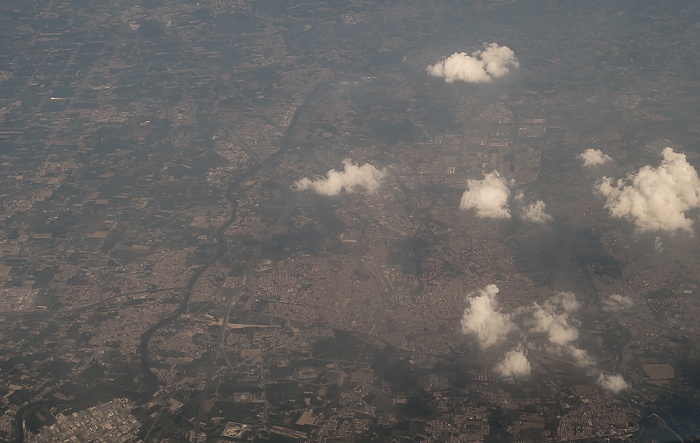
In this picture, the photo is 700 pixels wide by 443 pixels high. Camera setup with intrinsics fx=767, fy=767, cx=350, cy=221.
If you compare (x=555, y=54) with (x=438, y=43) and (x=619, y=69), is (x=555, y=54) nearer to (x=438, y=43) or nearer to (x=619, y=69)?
(x=619, y=69)

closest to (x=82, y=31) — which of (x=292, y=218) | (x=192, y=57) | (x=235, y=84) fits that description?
(x=192, y=57)

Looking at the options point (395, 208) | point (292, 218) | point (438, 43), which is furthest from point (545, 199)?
point (438, 43)

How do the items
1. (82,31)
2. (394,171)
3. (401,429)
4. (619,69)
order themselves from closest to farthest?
(401,429) < (394,171) < (619,69) < (82,31)

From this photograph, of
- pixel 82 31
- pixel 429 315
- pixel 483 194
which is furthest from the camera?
pixel 82 31

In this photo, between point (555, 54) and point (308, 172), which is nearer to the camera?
point (308, 172)

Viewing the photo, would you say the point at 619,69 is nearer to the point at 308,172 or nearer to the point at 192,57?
the point at 308,172

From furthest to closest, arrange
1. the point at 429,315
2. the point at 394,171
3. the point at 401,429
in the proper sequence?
the point at 394,171 < the point at 429,315 < the point at 401,429
